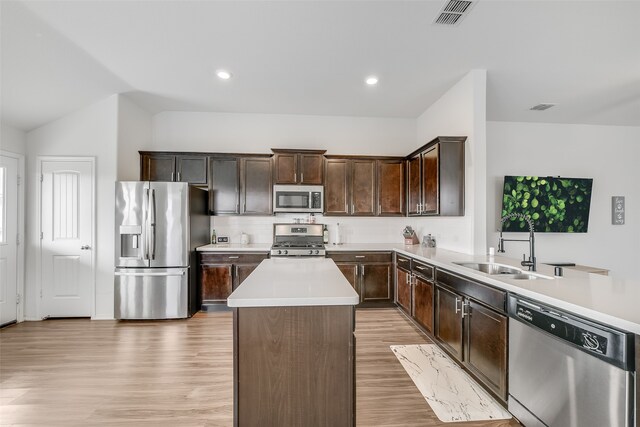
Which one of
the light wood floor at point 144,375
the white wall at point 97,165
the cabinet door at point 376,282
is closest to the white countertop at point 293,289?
the light wood floor at point 144,375

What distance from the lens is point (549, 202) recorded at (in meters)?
4.72

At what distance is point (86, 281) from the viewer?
4.04 m

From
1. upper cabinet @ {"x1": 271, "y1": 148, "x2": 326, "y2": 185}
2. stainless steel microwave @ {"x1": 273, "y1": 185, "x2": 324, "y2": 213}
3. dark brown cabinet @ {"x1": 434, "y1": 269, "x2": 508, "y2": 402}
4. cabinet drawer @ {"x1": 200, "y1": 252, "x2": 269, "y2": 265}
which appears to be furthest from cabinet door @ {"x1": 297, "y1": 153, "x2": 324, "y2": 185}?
dark brown cabinet @ {"x1": 434, "y1": 269, "x2": 508, "y2": 402}

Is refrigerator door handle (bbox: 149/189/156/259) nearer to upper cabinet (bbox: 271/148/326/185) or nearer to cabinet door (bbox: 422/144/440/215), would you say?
upper cabinet (bbox: 271/148/326/185)

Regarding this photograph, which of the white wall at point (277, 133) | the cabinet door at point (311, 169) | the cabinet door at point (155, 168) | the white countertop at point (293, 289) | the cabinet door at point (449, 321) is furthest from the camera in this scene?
the white wall at point (277, 133)

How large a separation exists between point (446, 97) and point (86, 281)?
554cm

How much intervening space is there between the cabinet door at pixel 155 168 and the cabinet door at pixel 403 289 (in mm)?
3799

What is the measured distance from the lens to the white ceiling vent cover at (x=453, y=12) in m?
2.32

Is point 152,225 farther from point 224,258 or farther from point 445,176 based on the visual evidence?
point 445,176

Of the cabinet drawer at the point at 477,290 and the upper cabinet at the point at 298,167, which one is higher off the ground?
the upper cabinet at the point at 298,167

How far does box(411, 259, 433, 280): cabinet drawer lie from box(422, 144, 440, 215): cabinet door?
0.70m

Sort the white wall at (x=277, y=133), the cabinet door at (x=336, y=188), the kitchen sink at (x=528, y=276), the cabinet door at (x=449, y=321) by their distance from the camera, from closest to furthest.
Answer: the kitchen sink at (x=528, y=276), the cabinet door at (x=449, y=321), the cabinet door at (x=336, y=188), the white wall at (x=277, y=133)

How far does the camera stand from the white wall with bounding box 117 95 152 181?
416 cm

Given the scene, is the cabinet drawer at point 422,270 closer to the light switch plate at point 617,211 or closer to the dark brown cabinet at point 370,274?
Result: the dark brown cabinet at point 370,274
